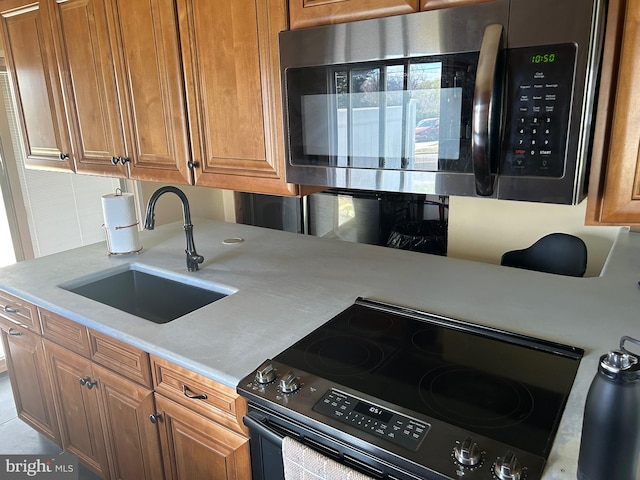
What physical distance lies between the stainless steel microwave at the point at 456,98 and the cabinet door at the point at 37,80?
1340 millimetres

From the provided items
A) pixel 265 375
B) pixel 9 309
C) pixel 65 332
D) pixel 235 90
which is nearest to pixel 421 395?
pixel 265 375

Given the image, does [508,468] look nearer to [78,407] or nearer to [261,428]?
[261,428]

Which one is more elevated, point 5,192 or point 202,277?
point 5,192

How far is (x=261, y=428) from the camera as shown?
1.08 m

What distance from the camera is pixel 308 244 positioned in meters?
2.10

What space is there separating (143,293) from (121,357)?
0.54 metres

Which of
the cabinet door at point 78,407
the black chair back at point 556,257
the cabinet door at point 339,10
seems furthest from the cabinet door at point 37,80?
the black chair back at point 556,257

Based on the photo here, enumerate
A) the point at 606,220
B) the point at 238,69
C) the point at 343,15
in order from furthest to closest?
the point at 238,69 → the point at 343,15 → the point at 606,220

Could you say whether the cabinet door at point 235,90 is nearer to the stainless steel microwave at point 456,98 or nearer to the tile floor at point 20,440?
the stainless steel microwave at point 456,98

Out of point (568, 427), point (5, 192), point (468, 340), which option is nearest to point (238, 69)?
point (468, 340)

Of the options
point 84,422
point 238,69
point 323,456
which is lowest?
point 84,422

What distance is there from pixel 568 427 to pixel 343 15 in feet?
3.60

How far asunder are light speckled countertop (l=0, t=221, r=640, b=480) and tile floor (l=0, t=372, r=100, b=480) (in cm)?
92

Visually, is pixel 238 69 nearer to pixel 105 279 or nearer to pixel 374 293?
pixel 374 293
